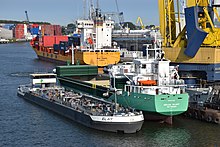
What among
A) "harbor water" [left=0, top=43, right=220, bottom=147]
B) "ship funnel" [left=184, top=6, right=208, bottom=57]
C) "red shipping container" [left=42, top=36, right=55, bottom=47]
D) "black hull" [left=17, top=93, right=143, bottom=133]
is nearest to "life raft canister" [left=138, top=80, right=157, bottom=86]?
"harbor water" [left=0, top=43, right=220, bottom=147]

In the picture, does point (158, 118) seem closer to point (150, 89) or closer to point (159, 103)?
point (159, 103)

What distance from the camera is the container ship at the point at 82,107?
23141 mm

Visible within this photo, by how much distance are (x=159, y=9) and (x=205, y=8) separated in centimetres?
499

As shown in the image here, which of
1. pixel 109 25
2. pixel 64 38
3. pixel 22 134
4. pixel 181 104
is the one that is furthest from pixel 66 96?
pixel 64 38

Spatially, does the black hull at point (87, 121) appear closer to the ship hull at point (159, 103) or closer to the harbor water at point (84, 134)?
the harbor water at point (84, 134)

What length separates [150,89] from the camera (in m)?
25.5

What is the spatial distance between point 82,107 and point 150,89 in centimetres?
477

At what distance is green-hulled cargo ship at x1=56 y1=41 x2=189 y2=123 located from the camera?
2475cm

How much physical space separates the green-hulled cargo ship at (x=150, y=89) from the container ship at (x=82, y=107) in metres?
0.97

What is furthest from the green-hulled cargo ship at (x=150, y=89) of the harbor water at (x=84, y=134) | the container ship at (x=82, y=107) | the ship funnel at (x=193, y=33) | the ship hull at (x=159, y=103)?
the ship funnel at (x=193, y=33)

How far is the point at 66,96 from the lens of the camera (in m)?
30.7

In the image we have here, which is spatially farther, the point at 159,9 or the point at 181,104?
the point at 159,9

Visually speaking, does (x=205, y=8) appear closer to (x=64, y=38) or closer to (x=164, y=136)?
(x=164, y=136)

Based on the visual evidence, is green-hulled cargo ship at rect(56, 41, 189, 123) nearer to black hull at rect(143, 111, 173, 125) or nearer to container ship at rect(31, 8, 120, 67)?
black hull at rect(143, 111, 173, 125)
